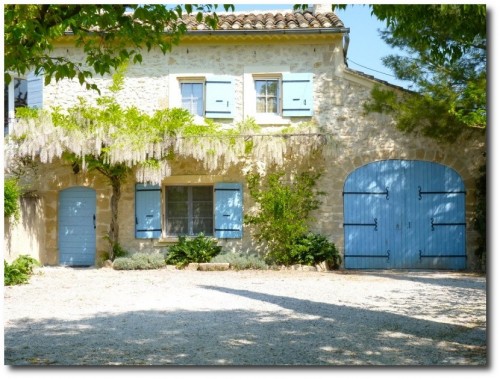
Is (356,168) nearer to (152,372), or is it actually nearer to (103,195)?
(103,195)

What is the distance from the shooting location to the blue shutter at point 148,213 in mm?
10500

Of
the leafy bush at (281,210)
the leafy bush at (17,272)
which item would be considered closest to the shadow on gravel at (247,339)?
the leafy bush at (17,272)

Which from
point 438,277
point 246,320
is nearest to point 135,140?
point 438,277

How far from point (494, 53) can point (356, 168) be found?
6219 millimetres

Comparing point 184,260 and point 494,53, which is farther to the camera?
point 184,260

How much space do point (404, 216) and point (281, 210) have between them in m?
1.90

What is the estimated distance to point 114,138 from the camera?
9.94 metres

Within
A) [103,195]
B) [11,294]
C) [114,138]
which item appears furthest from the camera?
[103,195]

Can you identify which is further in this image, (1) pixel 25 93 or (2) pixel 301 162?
(1) pixel 25 93

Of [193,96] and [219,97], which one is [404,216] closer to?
[219,97]

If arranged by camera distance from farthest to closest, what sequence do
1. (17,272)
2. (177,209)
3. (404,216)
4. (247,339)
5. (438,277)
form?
(177,209), (404,216), (438,277), (17,272), (247,339)

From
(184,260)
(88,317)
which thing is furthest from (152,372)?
(184,260)

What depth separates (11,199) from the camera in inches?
368

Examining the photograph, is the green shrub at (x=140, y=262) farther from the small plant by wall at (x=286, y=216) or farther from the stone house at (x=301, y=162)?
the small plant by wall at (x=286, y=216)
